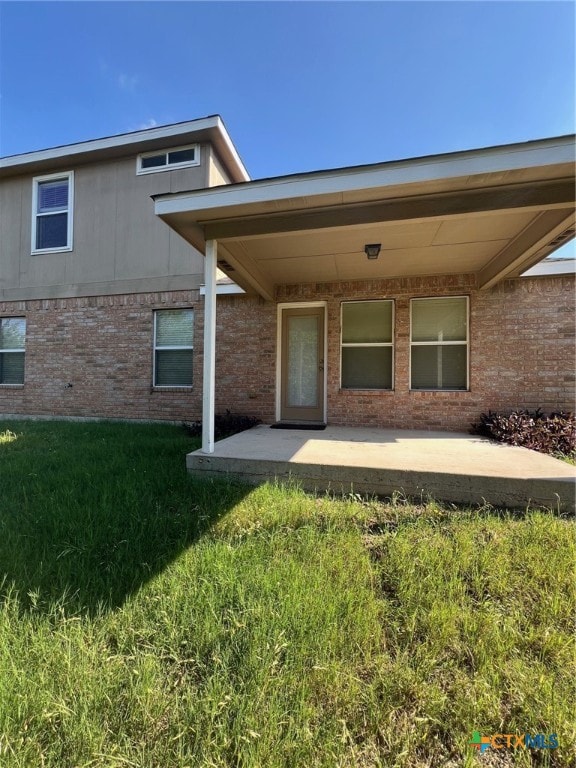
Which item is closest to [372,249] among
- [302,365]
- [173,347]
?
[302,365]

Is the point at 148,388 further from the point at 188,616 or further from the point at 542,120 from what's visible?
the point at 542,120

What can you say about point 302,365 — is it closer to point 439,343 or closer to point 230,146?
point 439,343

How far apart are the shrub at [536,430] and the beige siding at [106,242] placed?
6084 mm

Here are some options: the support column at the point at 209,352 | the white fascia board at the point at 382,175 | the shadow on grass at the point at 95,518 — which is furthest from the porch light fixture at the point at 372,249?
the shadow on grass at the point at 95,518

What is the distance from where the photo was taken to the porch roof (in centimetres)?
304

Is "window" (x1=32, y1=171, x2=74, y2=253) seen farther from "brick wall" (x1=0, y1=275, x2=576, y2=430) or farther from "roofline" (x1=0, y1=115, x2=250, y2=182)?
"brick wall" (x1=0, y1=275, x2=576, y2=430)

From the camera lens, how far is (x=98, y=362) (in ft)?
25.8

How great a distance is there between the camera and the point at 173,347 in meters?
7.53

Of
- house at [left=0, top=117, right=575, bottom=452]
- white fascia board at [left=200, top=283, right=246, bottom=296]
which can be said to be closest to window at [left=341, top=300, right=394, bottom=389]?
house at [left=0, top=117, right=575, bottom=452]

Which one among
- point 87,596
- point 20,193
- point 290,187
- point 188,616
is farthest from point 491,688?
point 20,193

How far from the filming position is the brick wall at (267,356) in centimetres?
584

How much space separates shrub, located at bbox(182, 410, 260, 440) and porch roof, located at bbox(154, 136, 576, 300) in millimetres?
2707

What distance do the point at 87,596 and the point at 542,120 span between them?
8034 millimetres

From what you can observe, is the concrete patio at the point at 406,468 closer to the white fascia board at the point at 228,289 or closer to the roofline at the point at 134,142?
the white fascia board at the point at 228,289
